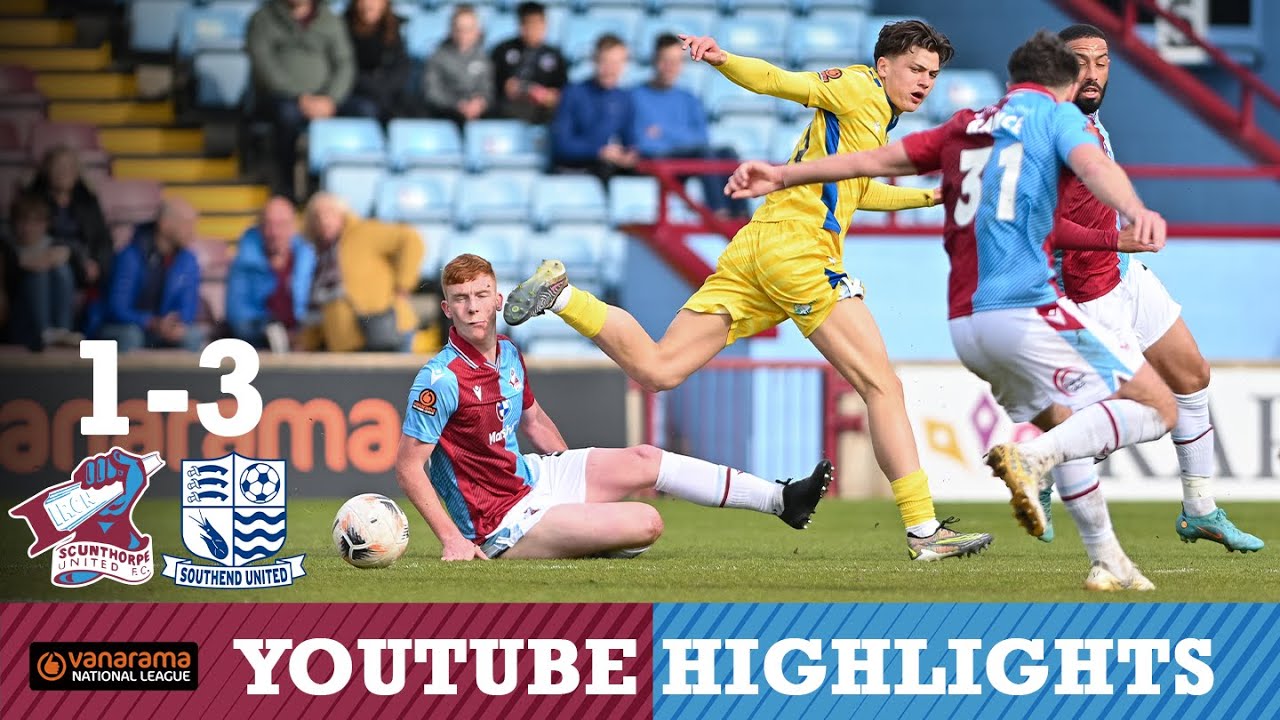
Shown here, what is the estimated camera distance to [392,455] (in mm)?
11641

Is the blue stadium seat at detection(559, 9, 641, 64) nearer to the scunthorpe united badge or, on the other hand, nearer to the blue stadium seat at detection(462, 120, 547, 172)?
the blue stadium seat at detection(462, 120, 547, 172)

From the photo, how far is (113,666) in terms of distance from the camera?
5.46 meters

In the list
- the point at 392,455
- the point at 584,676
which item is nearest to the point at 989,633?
the point at 584,676

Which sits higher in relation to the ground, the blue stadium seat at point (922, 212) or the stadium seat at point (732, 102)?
the stadium seat at point (732, 102)

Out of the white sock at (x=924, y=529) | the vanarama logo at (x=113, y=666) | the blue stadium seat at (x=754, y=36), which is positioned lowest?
the white sock at (x=924, y=529)

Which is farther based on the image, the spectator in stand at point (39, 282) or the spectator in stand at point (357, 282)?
the spectator in stand at point (357, 282)

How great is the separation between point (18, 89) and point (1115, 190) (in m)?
10.5

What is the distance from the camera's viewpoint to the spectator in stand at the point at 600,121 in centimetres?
1403

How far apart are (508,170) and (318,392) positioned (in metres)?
3.52

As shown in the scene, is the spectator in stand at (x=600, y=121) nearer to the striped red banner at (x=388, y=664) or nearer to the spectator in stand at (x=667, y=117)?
the spectator in stand at (x=667, y=117)

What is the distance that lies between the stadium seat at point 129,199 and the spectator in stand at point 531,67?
104 inches

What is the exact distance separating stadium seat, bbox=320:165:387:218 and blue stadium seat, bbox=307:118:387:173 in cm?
15

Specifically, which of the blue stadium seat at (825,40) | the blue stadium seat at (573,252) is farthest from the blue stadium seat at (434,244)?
the blue stadium seat at (825,40)

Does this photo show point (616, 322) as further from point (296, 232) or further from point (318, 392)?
point (296, 232)
